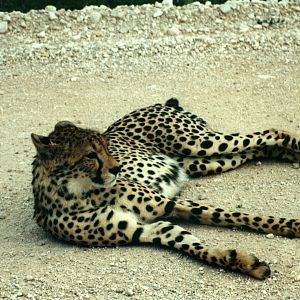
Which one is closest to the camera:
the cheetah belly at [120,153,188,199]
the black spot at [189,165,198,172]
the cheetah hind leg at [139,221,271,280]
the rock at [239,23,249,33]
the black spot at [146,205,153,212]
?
the cheetah hind leg at [139,221,271,280]

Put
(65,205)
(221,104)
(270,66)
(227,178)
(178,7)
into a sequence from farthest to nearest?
(178,7), (270,66), (221,104), (227,178), (65,205)

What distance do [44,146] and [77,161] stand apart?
0.67 feet

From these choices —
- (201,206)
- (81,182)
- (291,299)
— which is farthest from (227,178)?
(291,299)

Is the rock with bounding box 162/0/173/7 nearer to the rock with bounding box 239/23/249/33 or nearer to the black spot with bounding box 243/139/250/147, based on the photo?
the rock with bounding box 239/23/249/33

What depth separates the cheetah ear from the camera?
185 inches

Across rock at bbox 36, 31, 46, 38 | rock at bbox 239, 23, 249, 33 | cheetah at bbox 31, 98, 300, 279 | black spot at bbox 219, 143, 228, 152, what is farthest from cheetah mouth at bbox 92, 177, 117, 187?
Result: rock at bbox 36, 31, 46, 38

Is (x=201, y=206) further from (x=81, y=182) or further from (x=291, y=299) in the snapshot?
(x=291, y=299)

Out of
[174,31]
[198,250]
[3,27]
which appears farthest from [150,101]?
[198,250]

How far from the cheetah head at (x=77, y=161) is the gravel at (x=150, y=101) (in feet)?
1.21

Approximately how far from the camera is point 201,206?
488 cm

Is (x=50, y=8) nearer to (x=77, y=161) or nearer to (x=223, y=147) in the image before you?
(x=223, y=147)

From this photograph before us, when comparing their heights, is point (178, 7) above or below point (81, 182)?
above

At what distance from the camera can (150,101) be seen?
7.41 m

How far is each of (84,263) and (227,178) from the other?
1505 mm
